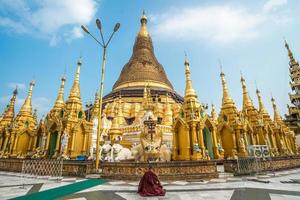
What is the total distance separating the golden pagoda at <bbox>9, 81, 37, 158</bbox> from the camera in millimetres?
21234

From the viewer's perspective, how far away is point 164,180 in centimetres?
901

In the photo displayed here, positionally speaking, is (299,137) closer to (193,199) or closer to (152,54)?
(152,54)

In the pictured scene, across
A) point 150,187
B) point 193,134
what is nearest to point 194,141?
point 193,134

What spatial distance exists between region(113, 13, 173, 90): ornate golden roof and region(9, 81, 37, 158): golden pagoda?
20.0 m

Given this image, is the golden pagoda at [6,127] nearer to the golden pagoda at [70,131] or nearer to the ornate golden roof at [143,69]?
the golden pagoda at [70,131]

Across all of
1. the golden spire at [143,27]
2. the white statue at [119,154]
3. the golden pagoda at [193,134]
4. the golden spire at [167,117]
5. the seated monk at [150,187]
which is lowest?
the seated monk at [150,187]

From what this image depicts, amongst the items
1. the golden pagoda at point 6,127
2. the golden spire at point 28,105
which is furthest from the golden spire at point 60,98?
the golden pagoda at point 6,127

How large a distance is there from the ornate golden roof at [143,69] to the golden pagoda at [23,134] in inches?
787

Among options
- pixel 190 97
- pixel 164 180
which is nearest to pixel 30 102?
pixel 190 97

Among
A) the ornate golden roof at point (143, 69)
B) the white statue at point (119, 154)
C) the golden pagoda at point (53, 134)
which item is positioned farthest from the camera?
the ornate golden roof at point (143, 69)

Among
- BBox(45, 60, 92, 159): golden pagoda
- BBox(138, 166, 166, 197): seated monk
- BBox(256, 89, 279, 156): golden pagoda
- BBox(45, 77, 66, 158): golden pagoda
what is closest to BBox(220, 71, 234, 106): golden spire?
BBox(256, 89, 279, 156): golden pagoda

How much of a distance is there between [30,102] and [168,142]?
20.4 meters

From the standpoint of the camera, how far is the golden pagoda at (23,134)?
836 inches

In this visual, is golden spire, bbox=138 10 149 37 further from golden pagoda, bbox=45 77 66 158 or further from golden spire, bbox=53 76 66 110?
golden pagoda, bbox=45 77 66 158
